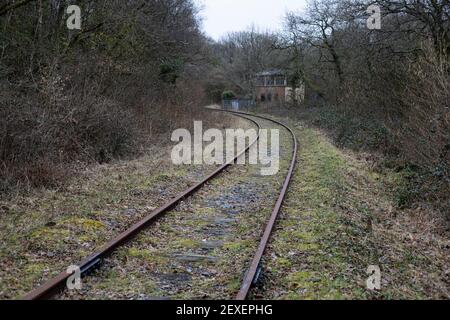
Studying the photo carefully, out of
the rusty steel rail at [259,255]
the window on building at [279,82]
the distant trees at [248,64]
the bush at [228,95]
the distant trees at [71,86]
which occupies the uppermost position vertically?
the distant trees at [248,64]

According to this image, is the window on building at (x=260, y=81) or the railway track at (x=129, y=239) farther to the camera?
the window on building at (x=260, y=81)

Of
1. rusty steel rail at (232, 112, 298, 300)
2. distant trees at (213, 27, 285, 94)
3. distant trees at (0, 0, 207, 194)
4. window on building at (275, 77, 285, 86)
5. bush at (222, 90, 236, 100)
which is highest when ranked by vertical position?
distant trees at (213, 27, 285, 94)

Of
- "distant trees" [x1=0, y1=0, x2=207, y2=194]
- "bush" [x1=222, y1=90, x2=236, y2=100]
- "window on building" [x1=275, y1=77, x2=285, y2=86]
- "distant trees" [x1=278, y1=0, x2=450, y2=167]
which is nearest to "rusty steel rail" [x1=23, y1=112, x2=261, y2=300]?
"distant trees" [x1=0, y1=0, x2=207, y2=194]

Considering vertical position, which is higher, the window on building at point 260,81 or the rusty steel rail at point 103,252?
the window on building at point 260,81

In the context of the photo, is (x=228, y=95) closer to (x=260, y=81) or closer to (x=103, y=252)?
(x=260, y=81)

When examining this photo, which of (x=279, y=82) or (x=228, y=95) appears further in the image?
(x=228, y=95)

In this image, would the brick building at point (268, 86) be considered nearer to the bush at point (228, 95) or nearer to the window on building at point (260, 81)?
the window on building at point (260, 81)

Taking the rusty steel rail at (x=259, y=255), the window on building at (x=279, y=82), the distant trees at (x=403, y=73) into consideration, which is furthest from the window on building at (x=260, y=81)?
the rusty steel rail at (x=259, y=255)

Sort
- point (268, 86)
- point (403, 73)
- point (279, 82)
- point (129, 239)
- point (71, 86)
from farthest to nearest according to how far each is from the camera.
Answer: point (268, 86) < point (279, 82) < point (403, 73) < point (71, 86) < point (129, 239)

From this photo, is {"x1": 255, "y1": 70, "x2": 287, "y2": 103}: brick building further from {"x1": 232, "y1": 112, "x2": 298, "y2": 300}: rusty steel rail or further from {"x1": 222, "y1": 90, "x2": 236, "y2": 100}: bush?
{"x1": 232, "y1": 112, "x2": 298, "y2": 300}: rusty steel rail

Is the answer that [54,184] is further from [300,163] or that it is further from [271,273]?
[300,163]

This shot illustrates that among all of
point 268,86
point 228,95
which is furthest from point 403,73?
point 228,95

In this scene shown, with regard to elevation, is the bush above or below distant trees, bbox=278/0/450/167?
above
